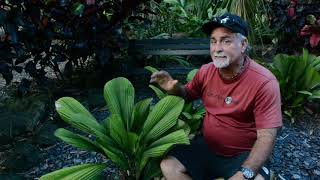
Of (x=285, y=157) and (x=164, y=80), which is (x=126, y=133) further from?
(x=285, y=157)

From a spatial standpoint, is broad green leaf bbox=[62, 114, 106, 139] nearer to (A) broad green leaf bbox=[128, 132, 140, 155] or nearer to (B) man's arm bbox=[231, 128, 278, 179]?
(A) broad green leaf bbox=[128, 132, 140, 155]

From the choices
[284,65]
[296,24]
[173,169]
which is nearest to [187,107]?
[173,169]

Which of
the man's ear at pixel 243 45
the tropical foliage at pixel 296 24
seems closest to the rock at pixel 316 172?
the man's ear at pixel 243 45

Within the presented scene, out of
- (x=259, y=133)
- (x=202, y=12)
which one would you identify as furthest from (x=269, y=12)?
(x=259, y=133)

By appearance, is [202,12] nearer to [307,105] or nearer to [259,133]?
[307,105]

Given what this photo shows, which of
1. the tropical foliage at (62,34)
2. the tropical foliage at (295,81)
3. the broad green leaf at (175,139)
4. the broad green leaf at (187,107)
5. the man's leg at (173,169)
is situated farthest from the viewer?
the tropical foliage at (295,81)

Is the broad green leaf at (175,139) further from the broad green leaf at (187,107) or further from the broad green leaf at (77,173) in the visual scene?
the broad green leaf at (187,107)

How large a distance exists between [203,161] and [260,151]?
19.5 inches

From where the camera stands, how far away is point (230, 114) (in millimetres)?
2846

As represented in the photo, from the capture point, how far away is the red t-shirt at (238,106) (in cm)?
267

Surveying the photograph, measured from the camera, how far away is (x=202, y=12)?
7609 millimetres

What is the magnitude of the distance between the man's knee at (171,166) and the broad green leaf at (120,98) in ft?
1.11

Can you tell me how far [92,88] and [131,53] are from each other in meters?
0.66

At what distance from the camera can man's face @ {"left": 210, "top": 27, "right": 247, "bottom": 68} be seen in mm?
2750
